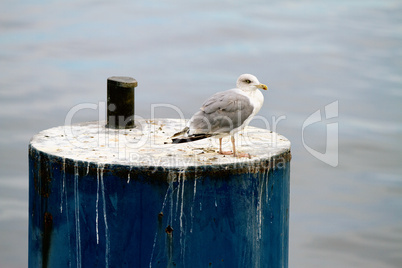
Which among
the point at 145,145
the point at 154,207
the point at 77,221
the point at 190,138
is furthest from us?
the point at 145,145

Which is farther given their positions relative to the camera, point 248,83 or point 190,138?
point 248,83

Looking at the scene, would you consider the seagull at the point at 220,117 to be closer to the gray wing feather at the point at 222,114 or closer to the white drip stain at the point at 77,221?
the gray wing feather at the point at 222,114

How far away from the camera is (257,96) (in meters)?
4.91

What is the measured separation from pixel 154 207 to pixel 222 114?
826 millimetres

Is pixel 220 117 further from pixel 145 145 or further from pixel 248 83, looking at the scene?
pixel 145 145

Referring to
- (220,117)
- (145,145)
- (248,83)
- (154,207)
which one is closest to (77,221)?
(154,207)

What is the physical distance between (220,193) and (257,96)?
896mm

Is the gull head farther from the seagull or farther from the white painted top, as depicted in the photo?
the white painted top

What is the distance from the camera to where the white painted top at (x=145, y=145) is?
4391mm

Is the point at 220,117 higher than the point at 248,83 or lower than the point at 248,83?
lower

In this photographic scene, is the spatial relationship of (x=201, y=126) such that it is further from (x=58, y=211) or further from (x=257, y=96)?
(x=58, y=211)

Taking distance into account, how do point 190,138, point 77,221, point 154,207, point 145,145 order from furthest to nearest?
1. point 145,145
2. point 190,138
3. point 77,221
4. point 154,207

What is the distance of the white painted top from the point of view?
4391mm

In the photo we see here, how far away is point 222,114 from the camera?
15.5ft
